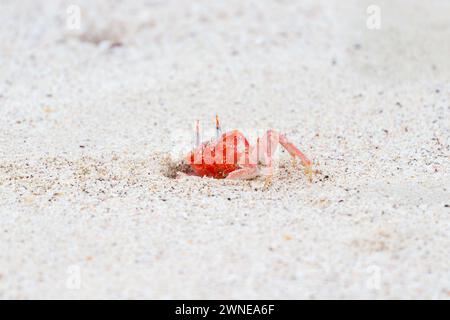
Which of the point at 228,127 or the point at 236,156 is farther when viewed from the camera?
the point at 228,127

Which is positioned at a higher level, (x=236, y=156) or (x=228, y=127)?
(x=228, y=127)

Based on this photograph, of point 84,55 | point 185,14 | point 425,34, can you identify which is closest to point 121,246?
point 84,55

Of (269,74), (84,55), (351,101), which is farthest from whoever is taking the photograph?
(84,55)

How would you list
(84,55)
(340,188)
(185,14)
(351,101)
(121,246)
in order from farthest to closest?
(185,14), (84,55), (351,101), (340,188), (121,246)

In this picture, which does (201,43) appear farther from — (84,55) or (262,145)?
(262,145)
